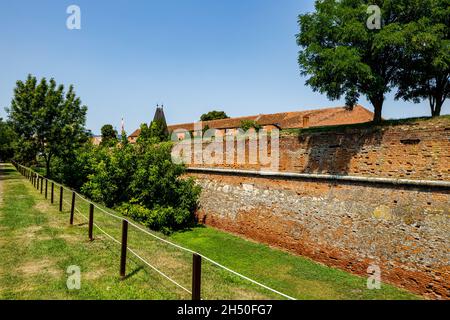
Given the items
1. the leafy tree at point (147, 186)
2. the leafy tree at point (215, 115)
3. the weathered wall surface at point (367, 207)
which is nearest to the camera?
the weathered wall surface at point (367, 207)

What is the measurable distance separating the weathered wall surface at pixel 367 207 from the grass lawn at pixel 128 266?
638mm

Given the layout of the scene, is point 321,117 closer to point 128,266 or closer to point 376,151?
point 376,151

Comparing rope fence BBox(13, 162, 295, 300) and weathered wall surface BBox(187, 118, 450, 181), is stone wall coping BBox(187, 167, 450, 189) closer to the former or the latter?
weathered wall surface BBox(187, 118, 450, 181)

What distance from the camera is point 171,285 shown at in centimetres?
539

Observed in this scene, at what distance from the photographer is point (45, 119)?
72.1ft

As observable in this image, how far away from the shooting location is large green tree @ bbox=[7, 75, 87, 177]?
70.6ft

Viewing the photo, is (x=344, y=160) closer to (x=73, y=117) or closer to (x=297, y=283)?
(x=297, y=283)

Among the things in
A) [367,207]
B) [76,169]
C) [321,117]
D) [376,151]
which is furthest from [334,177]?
[321,117]

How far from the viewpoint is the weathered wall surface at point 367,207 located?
8562 millimetres

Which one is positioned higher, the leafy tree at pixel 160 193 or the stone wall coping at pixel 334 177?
the stone wall coping at pixel 334 177

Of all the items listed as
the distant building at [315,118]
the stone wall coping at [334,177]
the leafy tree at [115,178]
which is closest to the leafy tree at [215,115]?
the distant building at [315,118]

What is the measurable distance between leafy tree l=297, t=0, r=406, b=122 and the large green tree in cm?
1793

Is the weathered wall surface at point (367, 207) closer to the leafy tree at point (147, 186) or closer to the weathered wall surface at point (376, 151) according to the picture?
the weathered wall surface at point (376, 151)

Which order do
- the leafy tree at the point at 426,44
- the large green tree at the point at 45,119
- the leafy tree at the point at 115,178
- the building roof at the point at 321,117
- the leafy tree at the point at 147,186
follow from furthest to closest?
the building roof at the point at 321,117, the large green tree at the point at 45,119, the leafy tree at the point at 115,178, the leafy tree at the point at 147,186, the leafy tree at the point at 426,44
